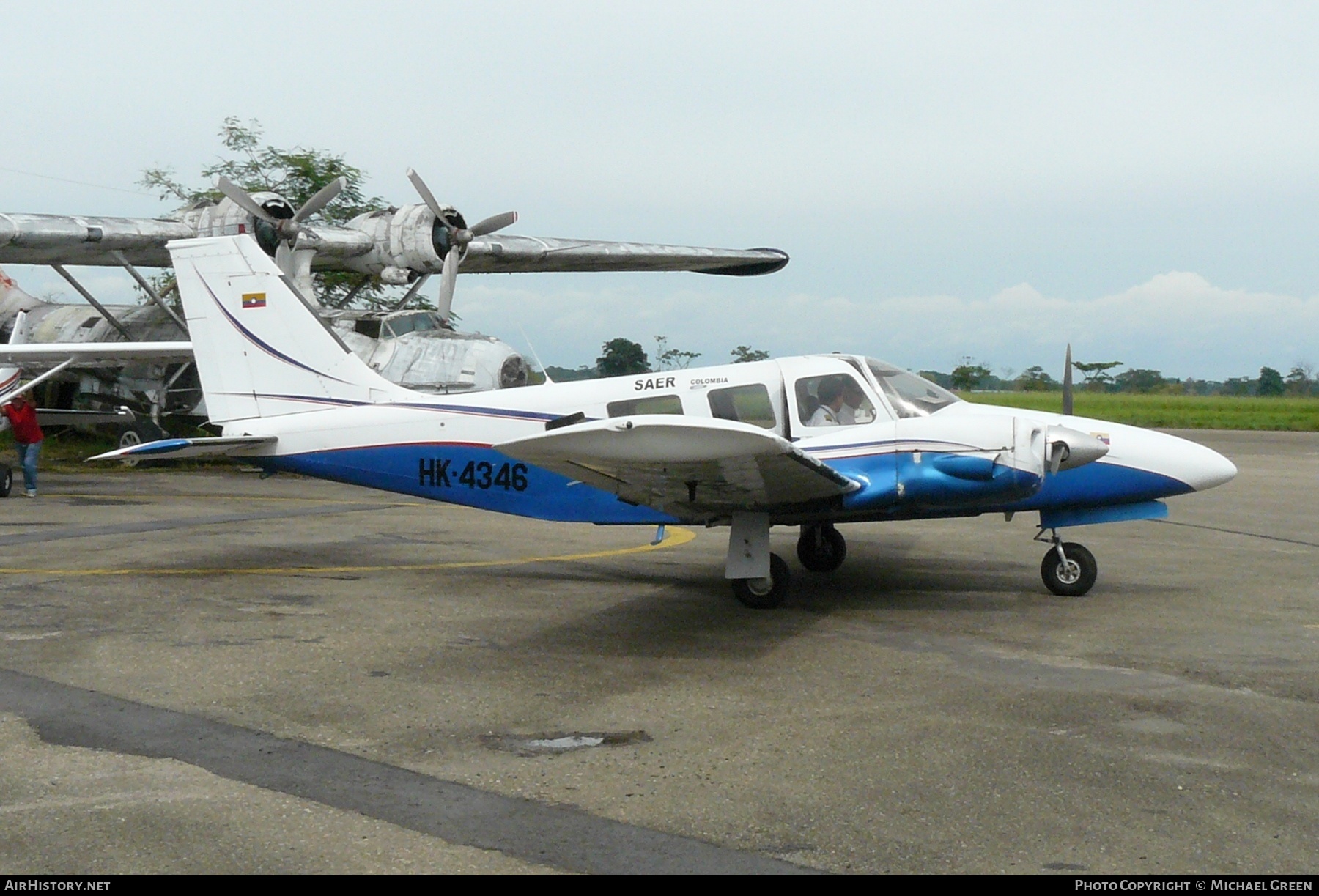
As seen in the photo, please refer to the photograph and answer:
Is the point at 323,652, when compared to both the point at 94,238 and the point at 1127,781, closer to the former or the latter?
the point at 1127,781

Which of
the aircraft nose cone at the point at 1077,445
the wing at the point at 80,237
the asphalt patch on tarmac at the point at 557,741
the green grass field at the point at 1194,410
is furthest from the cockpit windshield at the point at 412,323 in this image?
the green grass field at the point at 1194,410

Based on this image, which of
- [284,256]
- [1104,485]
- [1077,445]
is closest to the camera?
[1077,445]

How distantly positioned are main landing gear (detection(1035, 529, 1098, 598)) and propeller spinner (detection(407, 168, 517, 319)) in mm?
15271

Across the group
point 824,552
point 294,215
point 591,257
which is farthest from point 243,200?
point 824,552

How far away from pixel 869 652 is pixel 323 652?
13.2 ft

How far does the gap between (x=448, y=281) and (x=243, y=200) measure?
14.1ft

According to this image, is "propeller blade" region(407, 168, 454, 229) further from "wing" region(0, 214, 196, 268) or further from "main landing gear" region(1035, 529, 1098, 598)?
"main landing gear" region(1035, 529, 1098, 598)

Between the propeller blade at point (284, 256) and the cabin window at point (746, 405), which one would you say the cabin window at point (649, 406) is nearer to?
the cabin window at point (746, 405)

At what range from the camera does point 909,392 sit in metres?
10.2

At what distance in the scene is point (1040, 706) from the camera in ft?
22.5

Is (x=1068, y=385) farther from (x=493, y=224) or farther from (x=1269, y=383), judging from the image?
(x=1269, y=383)

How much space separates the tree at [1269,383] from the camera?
278ft

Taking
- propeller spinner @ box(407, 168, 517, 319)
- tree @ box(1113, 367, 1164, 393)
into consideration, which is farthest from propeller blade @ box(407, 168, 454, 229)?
tree @ box(1113, 367, 1164, 393)

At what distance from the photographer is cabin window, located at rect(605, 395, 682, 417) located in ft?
34.2
